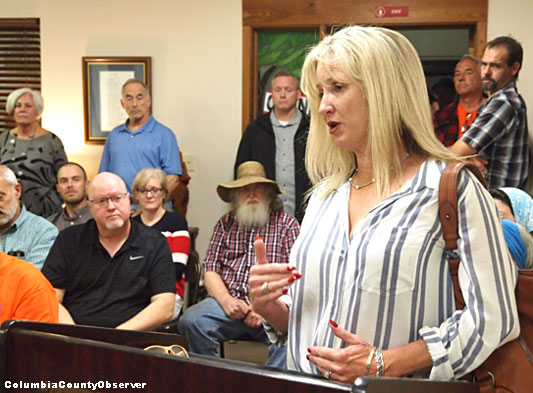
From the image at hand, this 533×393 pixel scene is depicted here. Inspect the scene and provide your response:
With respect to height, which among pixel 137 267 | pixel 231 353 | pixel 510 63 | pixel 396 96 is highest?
pixel 510 63

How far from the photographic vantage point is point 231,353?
4.32 meters

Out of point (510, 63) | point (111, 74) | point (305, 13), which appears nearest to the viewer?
point (510, 63)

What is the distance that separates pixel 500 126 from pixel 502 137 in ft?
0.36

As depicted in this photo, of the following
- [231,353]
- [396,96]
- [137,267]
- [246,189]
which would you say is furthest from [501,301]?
[231,353]

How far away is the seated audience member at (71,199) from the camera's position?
4164mm

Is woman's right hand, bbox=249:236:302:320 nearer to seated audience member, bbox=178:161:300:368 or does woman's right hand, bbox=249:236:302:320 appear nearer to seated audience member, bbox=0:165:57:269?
seated audience member, bbox=178:161:300:368

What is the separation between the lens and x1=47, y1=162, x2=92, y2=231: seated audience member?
416 centimetres

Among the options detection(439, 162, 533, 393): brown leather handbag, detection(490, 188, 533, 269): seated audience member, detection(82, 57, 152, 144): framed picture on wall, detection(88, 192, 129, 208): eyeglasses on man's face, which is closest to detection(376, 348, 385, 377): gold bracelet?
detection(439, 162, 533, 393): brown leather handbag

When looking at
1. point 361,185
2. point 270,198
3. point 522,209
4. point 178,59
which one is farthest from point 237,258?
point 361,185

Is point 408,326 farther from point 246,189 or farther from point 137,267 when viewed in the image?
point 246,189

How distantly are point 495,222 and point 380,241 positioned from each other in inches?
7.9

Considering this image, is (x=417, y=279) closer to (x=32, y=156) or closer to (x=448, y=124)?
(x=448, y=124)

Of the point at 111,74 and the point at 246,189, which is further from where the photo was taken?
the point at 111,74

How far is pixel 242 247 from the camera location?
3732mm
